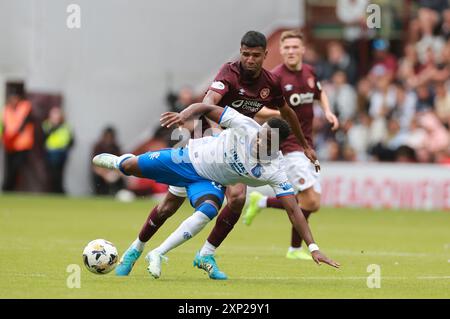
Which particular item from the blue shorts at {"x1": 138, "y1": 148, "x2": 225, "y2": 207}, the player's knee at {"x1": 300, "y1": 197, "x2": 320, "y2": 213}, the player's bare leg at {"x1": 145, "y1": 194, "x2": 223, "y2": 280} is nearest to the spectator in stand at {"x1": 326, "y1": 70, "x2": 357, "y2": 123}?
the player's knee at {"x1": 300, "y1": 197, "x2": 320, "y2": 213}

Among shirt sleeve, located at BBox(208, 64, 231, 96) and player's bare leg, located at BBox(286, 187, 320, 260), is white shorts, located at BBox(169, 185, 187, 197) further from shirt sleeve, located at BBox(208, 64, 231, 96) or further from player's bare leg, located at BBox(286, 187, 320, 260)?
player's bare leg, located at BBox(286, 187, 320, 260)

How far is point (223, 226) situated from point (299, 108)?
3455mm

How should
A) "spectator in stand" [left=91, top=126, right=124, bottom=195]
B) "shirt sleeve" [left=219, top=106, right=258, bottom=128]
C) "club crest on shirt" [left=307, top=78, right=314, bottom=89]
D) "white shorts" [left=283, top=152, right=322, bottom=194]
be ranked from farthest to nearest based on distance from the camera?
"spectator in stand" [left=91, top=126, right=124, bottom=195] < "white shorts" [left=283, top=152, right=322, bottom=194] < "club crest on shirt" [left=307, top=78, right=314, bottom=89] < "shirt sleeve" [left=219, top=106, right=258, bottom=128]

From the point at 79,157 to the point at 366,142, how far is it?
7250 mm

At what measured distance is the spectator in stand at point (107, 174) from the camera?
2750 cm

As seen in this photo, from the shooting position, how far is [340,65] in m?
28.2

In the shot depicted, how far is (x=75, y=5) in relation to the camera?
26484 mm

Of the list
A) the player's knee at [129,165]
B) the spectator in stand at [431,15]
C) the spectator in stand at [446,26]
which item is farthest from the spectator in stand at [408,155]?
the player's knee at [129,165]

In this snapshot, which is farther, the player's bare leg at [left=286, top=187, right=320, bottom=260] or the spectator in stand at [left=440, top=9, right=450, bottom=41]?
the spectator in stand at [left=440, top=9, right=450, bottom=41]

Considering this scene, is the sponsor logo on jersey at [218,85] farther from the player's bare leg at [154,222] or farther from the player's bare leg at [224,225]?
the player's bare leg at [154,222]

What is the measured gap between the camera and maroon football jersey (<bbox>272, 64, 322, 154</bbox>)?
48.6 feet

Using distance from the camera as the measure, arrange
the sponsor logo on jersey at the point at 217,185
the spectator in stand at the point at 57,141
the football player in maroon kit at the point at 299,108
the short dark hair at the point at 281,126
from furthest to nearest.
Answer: the spectator in stand at the point at 57,141, the football player in maroon kit at the point at 299,108, the sponsor logo on jersey at the point at 217,185, the short dark hair at the point at 281,126

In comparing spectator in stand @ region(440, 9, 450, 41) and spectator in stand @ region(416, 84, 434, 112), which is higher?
spectator in stand @ region(440, 9, 450, 41)

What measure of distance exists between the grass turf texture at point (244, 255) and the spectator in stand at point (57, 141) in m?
3.62
